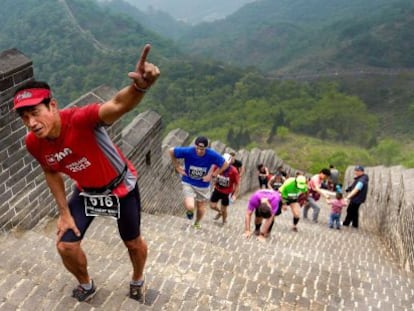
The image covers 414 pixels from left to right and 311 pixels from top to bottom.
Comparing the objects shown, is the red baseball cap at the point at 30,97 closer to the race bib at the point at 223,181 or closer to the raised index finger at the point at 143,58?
the raised index finger at the point at 143,58

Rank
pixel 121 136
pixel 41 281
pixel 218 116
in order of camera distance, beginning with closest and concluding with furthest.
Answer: pixel 41 281, pixel 121 136, pixel 218 116

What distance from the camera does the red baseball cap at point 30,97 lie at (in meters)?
2.49

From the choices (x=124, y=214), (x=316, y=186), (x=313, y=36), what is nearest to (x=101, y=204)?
(x=124, y=214)

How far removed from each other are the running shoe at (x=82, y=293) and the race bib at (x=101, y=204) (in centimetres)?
51

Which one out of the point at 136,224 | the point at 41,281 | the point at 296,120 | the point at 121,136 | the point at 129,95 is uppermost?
the point at 129,95

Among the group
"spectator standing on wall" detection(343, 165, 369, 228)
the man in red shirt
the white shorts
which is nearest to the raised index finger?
the man in red shirt

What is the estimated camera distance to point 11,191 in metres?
4.42

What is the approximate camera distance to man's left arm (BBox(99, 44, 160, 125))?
2201mm

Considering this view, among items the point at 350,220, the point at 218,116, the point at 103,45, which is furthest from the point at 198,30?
the point at 350,220

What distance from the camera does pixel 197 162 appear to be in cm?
622

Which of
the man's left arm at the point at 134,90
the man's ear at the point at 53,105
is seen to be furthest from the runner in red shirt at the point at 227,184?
the man's left arm at the point at 134,90

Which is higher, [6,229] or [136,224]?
[136,224]

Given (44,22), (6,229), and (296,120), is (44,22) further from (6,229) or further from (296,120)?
(6,229)

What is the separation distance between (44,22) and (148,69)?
99461 mm
